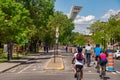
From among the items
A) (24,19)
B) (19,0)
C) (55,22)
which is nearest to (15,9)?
(24,19)

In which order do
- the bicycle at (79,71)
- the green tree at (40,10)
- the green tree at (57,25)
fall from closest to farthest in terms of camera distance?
the bicycle at (79,71)
the green tree at (40,10)
the green tree at (57,25)

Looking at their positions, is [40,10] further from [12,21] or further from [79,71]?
[79,71]

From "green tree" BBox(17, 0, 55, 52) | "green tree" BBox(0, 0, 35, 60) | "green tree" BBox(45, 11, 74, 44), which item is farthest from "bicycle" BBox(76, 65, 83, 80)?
"green tree" BBox(45, 11, 74, 44)

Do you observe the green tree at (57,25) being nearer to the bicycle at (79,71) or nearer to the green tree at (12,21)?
the green tree at (12,21)

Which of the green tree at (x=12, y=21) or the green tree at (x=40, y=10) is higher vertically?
the green tree at (x=40, y=10)

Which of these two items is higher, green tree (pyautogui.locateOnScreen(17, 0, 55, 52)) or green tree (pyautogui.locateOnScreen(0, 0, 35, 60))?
green tree (pyautogui.locateOnScreen(17, 0, 55, 52))

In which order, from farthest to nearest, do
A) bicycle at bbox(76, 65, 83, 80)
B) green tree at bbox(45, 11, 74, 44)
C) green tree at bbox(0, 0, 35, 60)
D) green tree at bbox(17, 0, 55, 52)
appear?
green tree at bbox(45, 11, 74, 44) → green tree at bbox(17, 0, 55, 52) → green tree at bbox(0, 0, 35, 60) → bicycle at bbox(76, 65, 83, 80)

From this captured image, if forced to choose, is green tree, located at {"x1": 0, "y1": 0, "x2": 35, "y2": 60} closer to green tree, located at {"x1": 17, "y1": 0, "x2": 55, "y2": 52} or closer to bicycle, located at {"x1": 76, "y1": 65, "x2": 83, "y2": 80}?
green tree, located at {"x1": 17, "y1": 0, "x2": 55, "y2": 52}

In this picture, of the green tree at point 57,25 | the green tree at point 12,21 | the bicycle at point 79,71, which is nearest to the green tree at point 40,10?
the green tree at point 57,25

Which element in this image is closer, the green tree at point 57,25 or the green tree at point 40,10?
the green tree at point 40,10

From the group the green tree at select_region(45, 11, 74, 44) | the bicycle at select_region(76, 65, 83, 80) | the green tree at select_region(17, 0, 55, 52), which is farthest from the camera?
the green tree at select_region(45, 11, 74, 44)

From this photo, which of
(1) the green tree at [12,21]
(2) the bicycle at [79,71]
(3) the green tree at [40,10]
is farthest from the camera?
(3) the green tree at [40,10]

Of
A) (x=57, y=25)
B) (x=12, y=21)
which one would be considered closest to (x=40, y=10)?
(x=12, y=21)

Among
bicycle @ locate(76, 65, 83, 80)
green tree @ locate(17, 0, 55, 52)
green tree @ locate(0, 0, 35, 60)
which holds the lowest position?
bicycle @ locate(76, 65, 83, 80)
